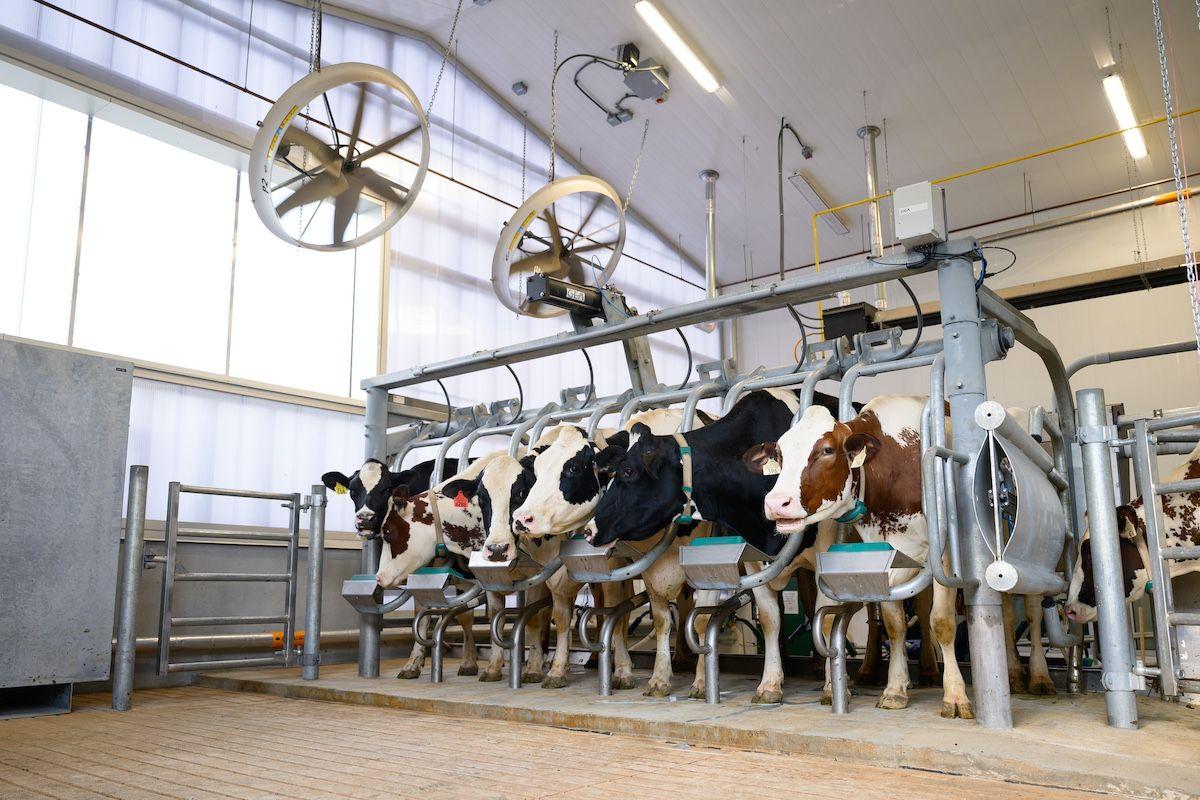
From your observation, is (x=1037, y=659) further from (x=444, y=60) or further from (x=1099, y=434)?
(x=444, y=60)

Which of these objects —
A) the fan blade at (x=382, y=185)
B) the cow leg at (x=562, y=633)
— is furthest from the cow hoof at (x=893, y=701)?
the fan blade at (x=382, y=185)

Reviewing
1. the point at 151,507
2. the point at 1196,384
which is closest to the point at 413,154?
the point at 151,507

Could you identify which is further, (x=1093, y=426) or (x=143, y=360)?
(x=143, y=360)

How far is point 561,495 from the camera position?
4773 millimetres

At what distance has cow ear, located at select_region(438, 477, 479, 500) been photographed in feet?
17.7

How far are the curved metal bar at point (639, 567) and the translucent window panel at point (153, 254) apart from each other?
15.3ft

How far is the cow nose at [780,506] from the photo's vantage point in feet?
12.5

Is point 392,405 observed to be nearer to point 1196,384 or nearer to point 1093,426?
point 1093,426

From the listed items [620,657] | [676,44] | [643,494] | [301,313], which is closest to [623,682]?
[620,657]

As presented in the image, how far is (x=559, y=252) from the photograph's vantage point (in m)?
7.30

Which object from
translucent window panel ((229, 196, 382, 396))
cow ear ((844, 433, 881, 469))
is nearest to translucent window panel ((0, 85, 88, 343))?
translucent window panel ((229, 196, 382, 396))

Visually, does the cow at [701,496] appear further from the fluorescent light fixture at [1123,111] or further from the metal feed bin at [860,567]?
the fluorescent light fixture at [1123,111]

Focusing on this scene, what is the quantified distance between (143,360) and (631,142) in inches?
272

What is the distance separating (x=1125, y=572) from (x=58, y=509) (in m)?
5.35
